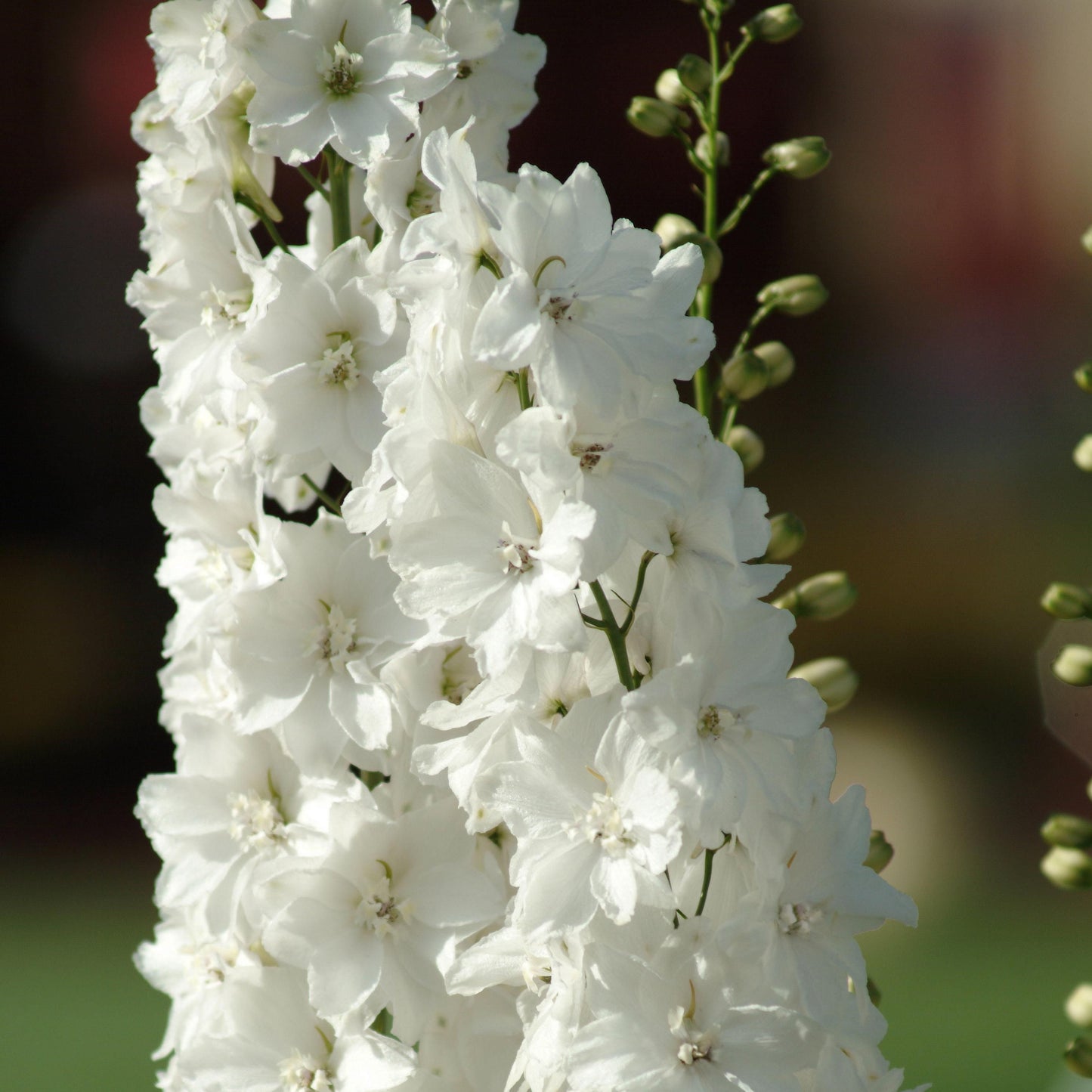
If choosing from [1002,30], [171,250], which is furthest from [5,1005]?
[1002,30]

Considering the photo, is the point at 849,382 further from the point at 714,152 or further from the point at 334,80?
the point at 334,80

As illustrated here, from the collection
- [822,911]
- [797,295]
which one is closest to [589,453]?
[822,911]

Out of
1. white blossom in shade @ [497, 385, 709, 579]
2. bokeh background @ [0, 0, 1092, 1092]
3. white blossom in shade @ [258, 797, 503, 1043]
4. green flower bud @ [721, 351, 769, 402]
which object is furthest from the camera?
bokeh background @ [0, 0, 1092, 1092]

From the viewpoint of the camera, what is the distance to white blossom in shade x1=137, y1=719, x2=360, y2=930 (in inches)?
25.8

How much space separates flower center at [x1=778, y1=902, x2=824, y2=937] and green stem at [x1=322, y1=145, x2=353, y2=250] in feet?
1.20

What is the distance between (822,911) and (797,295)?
0.36 meters

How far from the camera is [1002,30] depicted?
9.03 ft

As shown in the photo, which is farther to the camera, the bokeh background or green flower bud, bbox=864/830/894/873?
the bokeh background

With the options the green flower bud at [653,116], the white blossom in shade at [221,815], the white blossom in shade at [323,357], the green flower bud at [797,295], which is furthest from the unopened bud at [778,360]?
the white blossom in shade at [221,815]

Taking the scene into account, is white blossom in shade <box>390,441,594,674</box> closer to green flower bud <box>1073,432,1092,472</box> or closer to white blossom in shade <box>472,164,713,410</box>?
white blossom in shade <box>472,164,713,410</box>

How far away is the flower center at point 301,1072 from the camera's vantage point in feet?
2.07

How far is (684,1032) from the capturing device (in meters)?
0.52

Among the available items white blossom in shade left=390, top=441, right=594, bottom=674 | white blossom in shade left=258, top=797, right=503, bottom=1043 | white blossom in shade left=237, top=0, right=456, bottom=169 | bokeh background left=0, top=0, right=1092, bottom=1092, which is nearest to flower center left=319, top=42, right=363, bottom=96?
white blossom in shade left=237, top=0, right=456, bottom=169

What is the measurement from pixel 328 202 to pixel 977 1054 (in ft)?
5.69
